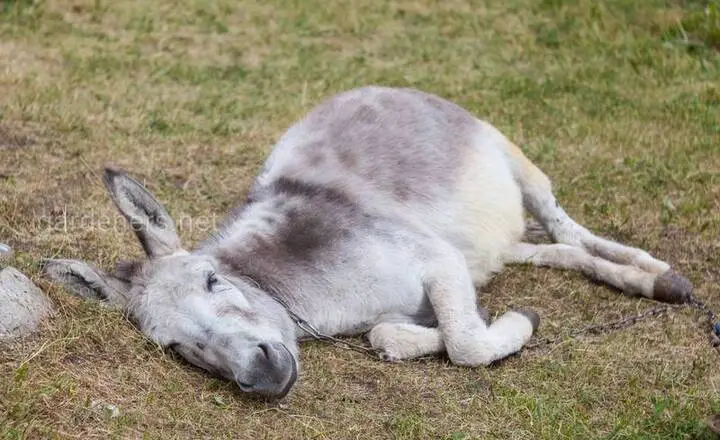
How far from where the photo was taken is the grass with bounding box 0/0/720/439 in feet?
13.5

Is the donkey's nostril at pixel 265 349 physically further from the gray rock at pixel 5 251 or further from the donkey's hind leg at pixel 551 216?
the donkey's hind leg at pixel 551 216

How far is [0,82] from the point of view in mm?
7887

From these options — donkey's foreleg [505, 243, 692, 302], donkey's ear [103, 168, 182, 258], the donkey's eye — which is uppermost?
donkey's ear [103, 168, 182, 258]

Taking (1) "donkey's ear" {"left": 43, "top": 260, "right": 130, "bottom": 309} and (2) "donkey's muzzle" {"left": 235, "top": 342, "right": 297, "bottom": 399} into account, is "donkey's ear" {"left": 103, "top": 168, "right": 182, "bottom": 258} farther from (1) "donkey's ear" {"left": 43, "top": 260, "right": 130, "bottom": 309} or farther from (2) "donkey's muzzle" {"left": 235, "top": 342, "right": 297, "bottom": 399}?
(2) "donkey's muzzle" {"left": 235, "top": 342, "right": 297, "bottom": 399}

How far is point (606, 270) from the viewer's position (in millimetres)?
5500

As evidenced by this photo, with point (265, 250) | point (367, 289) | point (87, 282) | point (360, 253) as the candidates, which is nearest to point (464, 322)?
point (367, 289)

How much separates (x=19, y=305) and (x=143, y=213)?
656 millimetres

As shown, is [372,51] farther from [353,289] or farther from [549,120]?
[353,289]

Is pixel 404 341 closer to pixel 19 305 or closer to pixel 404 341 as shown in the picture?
pixel 404 341

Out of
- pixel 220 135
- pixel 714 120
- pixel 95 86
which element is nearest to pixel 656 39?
pixel 714 120

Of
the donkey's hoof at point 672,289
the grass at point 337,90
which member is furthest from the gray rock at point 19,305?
the donkey's hoof at point 672,289

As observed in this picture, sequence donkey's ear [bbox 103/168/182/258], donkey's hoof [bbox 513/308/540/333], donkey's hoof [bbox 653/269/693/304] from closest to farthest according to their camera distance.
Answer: donkey's ear [bbox 103/168/182/258] < donkey's hoof [bbox 513/308/540/333] < donkey's hoof [bbox 653/269/693/304]

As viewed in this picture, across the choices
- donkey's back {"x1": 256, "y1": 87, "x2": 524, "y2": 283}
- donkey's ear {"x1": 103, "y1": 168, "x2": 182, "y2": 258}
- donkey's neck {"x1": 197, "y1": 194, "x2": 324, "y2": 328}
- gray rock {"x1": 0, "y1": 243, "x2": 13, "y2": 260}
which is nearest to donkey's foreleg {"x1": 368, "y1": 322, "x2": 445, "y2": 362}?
donkey's neck {"x1": 197, "y1": 194, "x2": 324, "y2": 328}

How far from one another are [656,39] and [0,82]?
18.1 ft
